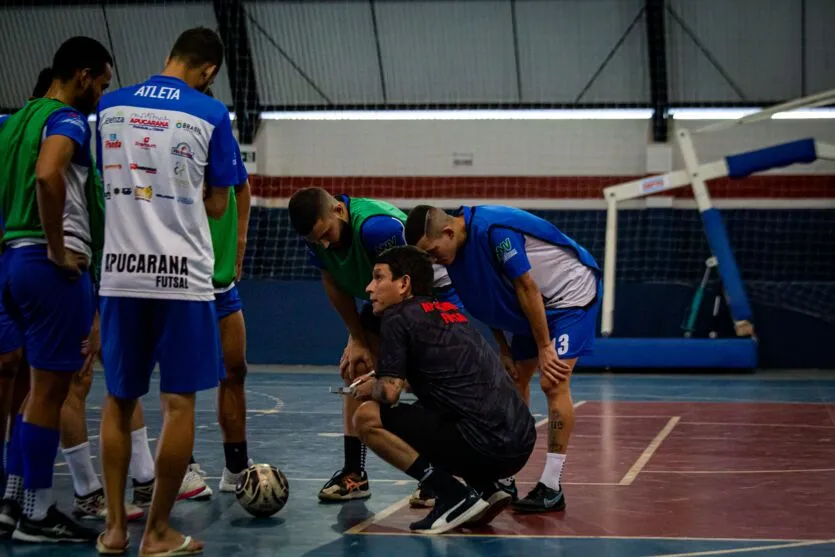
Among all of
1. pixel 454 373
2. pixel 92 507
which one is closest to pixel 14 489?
pixel 92 507

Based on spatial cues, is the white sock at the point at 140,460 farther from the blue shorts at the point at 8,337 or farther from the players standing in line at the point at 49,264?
the players standing in line at the point at 49,264

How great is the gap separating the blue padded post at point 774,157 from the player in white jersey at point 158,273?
13.8 m

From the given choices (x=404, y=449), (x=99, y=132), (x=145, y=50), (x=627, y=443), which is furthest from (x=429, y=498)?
(x=145, y=50)

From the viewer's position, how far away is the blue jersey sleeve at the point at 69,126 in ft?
17.4

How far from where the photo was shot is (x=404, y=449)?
5758 mm

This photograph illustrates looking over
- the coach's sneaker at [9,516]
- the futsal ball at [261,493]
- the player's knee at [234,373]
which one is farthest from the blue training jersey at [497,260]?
the coach's sneaker at [9,516]

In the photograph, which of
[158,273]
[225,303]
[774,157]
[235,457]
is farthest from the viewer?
[774,157]

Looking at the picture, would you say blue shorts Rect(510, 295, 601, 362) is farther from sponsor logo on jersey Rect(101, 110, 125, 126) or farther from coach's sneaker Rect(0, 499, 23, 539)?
coach's sneaker Rect(0, 499, 23, 539)

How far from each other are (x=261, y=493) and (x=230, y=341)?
41.6 inches

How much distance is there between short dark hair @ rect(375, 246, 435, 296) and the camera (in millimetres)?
5773

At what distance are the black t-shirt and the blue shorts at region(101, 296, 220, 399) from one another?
3.18 ft

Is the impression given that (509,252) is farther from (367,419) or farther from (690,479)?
(690,479)

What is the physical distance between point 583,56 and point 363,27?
12.5 feet

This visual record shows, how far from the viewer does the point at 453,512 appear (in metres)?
5.62
